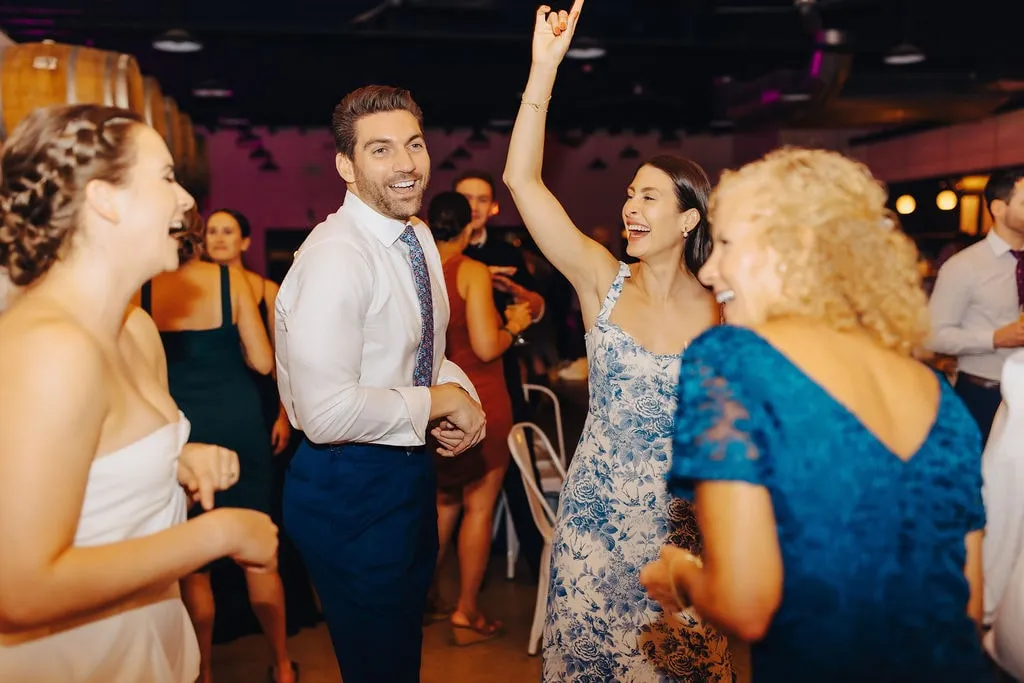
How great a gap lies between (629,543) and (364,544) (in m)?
0.62

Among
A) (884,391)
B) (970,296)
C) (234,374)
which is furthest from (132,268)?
(970,296)

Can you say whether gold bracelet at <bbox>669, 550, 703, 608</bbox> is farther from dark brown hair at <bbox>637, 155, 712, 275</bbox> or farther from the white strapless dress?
dark brown hair at <bbox>637, 155, 712, 275</bbox>

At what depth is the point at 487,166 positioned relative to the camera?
13.2 meters

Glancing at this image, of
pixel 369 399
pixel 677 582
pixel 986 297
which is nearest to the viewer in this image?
pixel 677 582

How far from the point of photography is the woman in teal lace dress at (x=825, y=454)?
1.14 m

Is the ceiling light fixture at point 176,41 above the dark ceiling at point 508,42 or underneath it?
underneath

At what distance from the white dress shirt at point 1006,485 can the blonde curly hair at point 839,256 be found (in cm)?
41

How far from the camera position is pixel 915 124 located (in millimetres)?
10539

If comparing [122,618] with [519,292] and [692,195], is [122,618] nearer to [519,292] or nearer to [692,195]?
[692,195]

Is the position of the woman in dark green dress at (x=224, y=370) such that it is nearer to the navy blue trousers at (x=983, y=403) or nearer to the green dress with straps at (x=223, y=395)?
the green dress with straps at (x=223, y=395)

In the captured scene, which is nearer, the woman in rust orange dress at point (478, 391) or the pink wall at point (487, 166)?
the woman in rust orange dress at point (478, 391)

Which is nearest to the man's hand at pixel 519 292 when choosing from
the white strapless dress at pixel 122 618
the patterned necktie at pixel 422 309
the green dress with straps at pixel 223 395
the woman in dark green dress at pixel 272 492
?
the woman in dark green dress at pixel 272 492

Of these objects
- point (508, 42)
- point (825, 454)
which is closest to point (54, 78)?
point (825, 454)

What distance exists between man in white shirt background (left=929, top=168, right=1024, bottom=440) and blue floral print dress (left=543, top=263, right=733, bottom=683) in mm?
1926
